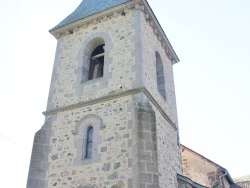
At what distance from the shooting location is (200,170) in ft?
45.4

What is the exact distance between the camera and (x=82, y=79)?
451 inches

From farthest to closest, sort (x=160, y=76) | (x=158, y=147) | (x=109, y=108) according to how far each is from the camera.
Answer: (x=160, y=76), (x=109, y=108), (x=158, y=147)

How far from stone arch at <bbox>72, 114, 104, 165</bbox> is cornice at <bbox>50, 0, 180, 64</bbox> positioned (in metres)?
4.32

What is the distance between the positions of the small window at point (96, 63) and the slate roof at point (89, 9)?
1.42m

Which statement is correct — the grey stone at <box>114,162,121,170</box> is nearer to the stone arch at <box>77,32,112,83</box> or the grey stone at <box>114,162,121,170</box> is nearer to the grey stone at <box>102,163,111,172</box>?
the grey stone at <box>102,163,111,172</box>

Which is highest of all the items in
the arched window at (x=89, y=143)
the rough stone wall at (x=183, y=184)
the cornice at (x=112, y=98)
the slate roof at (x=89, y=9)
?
the slate roof at (x=89, y=9)

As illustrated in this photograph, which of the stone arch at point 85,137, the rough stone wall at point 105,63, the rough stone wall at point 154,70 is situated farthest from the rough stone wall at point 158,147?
the stone arch at point 85,137

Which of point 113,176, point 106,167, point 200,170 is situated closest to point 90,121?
point 106,167

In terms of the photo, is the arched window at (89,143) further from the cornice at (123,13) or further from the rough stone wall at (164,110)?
the cornice at (123,13)

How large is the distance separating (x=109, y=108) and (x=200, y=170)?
6019mm

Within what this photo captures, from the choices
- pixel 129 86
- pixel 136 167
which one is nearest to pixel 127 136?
pixel 136 167

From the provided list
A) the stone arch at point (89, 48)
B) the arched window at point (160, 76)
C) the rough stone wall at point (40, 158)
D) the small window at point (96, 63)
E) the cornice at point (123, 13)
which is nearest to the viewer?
the rough stone wall at point (40, 158)

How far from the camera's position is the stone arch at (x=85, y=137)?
30.6 feet

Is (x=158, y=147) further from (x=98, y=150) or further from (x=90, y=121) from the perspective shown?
(x=90, y=121)
